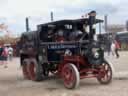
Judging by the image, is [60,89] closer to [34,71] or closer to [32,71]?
[34,71]

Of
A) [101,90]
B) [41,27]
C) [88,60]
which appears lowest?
[101,90]

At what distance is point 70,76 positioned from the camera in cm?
1098

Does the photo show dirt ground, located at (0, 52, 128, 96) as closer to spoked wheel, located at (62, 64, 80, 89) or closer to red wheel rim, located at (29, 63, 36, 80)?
spoked wheel, located at (62, 64, 80, 89)

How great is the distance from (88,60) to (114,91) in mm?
1516

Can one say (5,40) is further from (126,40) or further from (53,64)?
(53,64)

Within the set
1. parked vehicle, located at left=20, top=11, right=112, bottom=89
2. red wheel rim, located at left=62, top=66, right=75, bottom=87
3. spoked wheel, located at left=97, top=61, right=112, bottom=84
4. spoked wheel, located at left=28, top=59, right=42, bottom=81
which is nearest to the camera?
red wheel rim, located at left=62, top=66, right=75, bottom=87

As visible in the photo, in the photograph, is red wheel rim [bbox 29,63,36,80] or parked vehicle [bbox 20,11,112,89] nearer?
parked vehicle [bbox 20,11,112,89]

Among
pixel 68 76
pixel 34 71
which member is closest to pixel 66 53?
pixel 68 76

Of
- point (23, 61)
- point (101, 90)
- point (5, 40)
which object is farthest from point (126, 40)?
point (101, 90)

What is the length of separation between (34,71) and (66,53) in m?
2.14

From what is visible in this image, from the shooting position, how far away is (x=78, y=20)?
12328 millimetres

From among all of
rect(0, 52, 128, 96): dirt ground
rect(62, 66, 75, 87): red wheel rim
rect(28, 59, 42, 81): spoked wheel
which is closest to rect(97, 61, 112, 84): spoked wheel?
rect(0, 52, 128, 96): dirt ground

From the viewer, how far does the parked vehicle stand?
11211 mm

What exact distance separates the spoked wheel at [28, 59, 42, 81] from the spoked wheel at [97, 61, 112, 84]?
2.48m
